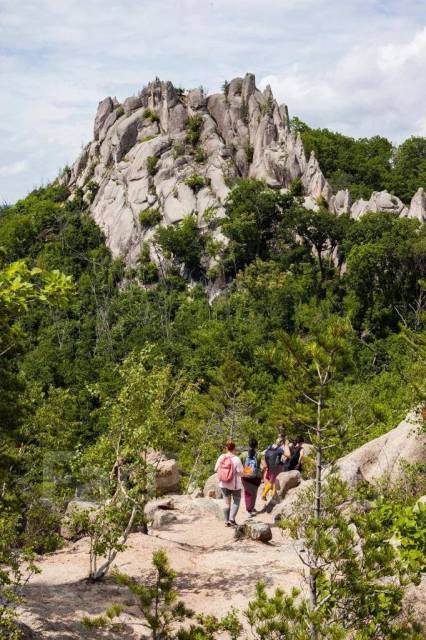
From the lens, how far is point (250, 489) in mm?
16312

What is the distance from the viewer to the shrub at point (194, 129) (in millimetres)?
87062

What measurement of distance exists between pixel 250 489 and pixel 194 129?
7751 cm

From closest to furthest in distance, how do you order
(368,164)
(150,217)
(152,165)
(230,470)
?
(230,470) < (150,217) < (152,165) < (368,164)

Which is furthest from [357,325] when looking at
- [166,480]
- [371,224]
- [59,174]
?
[59,174]

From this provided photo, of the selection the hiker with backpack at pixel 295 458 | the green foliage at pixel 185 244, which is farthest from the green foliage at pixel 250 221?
the hiker with backpack at pixel 295 458

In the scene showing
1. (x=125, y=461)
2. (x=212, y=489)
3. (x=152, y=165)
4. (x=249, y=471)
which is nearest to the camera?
(x=125, y=461)

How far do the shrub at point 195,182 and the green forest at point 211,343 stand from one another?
17.6 feet

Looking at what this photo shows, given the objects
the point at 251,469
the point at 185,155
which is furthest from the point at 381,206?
the point at 251,469

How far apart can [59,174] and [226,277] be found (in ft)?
146

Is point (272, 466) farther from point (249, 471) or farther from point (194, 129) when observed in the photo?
point (194, 129)

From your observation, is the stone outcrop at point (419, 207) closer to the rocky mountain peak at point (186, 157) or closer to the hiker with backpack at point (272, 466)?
the rocky mountain peak at point (186, 157)

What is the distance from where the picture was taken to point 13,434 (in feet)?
33.1

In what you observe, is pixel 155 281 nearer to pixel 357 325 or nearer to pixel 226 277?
pixel 226 277

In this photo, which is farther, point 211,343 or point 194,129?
point 194,129
